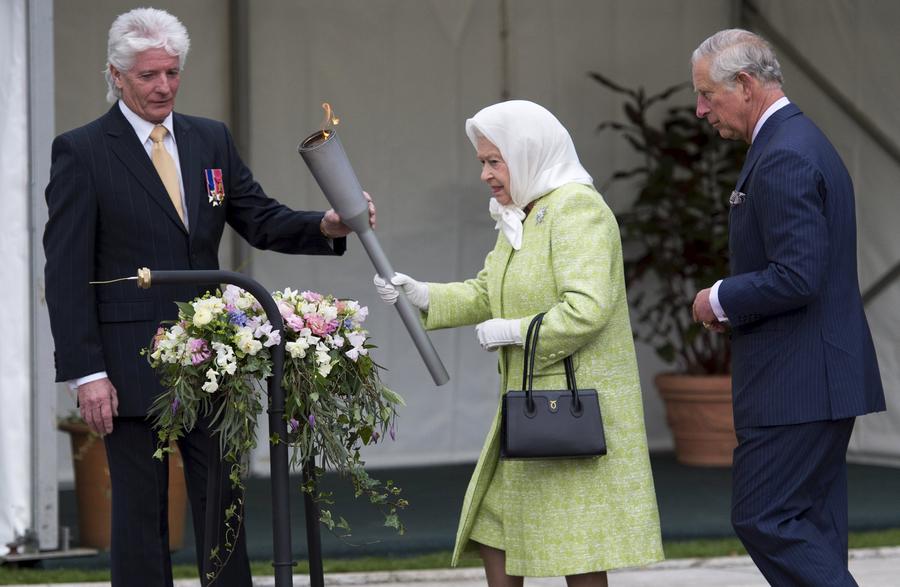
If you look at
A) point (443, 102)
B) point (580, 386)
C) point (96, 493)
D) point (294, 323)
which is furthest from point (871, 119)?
point (294, 323)

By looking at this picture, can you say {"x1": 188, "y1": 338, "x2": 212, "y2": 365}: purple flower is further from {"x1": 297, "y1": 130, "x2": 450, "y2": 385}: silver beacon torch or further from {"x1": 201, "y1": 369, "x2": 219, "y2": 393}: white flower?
{"x1": 297, "y1": 130, "x2": 450, "y2": 385}: silver beacon torch

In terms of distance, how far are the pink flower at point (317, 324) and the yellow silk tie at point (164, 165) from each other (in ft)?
2.48

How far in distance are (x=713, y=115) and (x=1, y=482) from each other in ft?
10.4

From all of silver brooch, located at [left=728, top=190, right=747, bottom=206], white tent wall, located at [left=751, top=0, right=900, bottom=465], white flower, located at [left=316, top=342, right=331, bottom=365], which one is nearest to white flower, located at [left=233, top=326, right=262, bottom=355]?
white flower, located at [left=316, top=342, right=331, bottom=365]

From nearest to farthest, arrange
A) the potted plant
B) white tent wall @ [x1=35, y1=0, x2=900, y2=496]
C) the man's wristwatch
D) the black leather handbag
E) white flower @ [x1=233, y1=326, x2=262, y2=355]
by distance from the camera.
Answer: white flower @ [x1=233, y1=326, x2=262, y2=355] < the black leather handbag < the man's wristwatch < white tent wall @ [x1=35, y1=0, x2=900, y2=496] < the potted plant

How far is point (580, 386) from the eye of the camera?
3797 mm

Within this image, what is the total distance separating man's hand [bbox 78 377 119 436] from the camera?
391cm

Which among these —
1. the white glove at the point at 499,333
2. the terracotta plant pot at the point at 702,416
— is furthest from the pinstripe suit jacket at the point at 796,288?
the terracotta plant pot at the point at 702,416

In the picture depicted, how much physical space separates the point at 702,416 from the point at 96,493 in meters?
3.40

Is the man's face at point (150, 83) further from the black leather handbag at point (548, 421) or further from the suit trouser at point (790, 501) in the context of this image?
the suit trouser at point (790, 501)

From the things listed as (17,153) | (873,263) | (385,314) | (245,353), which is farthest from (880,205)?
(245,353)

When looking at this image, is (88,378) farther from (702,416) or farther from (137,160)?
(702,416)

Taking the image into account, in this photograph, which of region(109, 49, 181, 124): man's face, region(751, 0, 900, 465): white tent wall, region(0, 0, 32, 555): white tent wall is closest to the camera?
region(109, 49, 181, 124): man's face

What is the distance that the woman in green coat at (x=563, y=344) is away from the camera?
3727 millimetres
